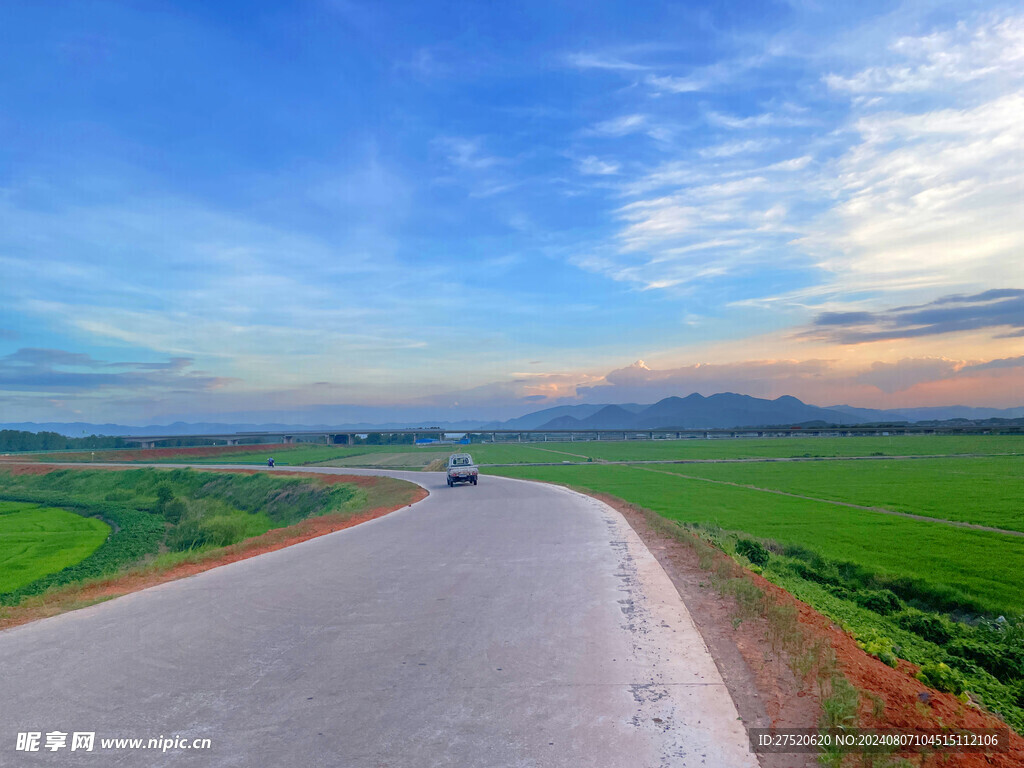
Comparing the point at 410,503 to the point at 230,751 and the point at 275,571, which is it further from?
the point at 230,751

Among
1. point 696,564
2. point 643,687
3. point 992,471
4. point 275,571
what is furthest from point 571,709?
point 992,471

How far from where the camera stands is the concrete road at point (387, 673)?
17.4 ft

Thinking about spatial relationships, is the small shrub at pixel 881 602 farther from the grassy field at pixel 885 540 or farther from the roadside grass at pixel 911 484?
the roadside grass at pixel 911 484

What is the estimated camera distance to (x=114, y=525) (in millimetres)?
41812

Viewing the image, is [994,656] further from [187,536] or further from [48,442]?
[48,442]

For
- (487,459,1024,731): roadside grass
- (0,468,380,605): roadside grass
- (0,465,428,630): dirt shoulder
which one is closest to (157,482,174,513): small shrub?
(0,468,380,605): roadside grass

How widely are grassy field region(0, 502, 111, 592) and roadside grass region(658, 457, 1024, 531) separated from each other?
36122 millimetres

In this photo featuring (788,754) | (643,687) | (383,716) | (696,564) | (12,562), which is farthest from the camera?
(12,562)

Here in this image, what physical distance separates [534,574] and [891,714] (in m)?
7.22

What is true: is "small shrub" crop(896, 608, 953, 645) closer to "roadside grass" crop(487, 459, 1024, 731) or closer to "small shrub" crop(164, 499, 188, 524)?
"roadside grass" crop(487, 459, 1024, 731)

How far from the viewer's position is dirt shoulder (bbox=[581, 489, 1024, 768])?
17.9 ft

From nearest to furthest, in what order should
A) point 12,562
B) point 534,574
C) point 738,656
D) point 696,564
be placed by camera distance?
point 738,656 < point 534,574 < point 696,564 < point 12,562

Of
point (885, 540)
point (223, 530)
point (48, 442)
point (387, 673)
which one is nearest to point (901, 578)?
point (885, 540)

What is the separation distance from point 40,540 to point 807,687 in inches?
1513
